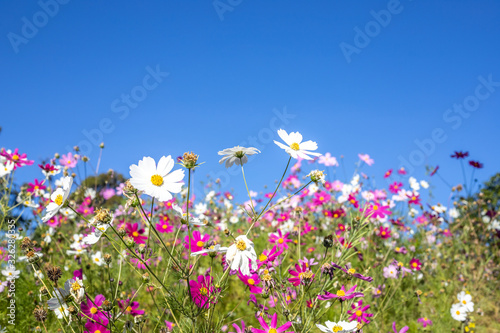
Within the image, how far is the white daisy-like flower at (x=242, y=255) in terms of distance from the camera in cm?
114

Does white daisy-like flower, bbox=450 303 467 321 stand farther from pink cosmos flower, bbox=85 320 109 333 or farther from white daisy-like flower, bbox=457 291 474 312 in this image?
pink cosmos flower, bbox=85 320 109 333

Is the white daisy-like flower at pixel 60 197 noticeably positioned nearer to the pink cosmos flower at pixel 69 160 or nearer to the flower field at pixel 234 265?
the flower field at pixel 234 265

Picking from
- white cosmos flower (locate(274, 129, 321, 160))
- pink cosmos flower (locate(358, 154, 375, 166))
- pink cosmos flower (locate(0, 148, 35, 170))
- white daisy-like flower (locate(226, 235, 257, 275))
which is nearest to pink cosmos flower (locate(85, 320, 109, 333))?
white daisy-like flower (locate(226, 235, 257, 275))

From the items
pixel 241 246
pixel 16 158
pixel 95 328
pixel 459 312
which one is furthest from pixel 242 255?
pixel 459 312

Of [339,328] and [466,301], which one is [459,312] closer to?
[466,301]

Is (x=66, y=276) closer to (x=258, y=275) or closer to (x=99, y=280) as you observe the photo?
(x=99, y=280)

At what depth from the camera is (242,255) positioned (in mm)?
1156

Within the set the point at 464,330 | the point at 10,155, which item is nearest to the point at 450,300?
the point at 464,330

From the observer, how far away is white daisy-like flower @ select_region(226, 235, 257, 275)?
114 centimetres

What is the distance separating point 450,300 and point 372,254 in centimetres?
78

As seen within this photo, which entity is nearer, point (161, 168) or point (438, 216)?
point (161, 168)

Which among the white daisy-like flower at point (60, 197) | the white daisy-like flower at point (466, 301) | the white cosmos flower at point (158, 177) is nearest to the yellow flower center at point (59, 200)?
the white daisy-like flower at point (60, 197)

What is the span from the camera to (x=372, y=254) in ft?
12.1

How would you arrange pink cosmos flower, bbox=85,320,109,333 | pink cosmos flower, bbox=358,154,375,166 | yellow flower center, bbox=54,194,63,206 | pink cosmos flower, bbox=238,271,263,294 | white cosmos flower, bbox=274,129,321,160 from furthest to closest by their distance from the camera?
1. pink cosmos flower, bbox=358,154,375,166
2. pink cosmos flower, bbox=238,271,263,294
3. pink cosmos flower, bbox=85,320,109,333
4. white cosmos flower, bbox=274,129,321,160
5. yellow flower center, bbox=54,194,63,206
